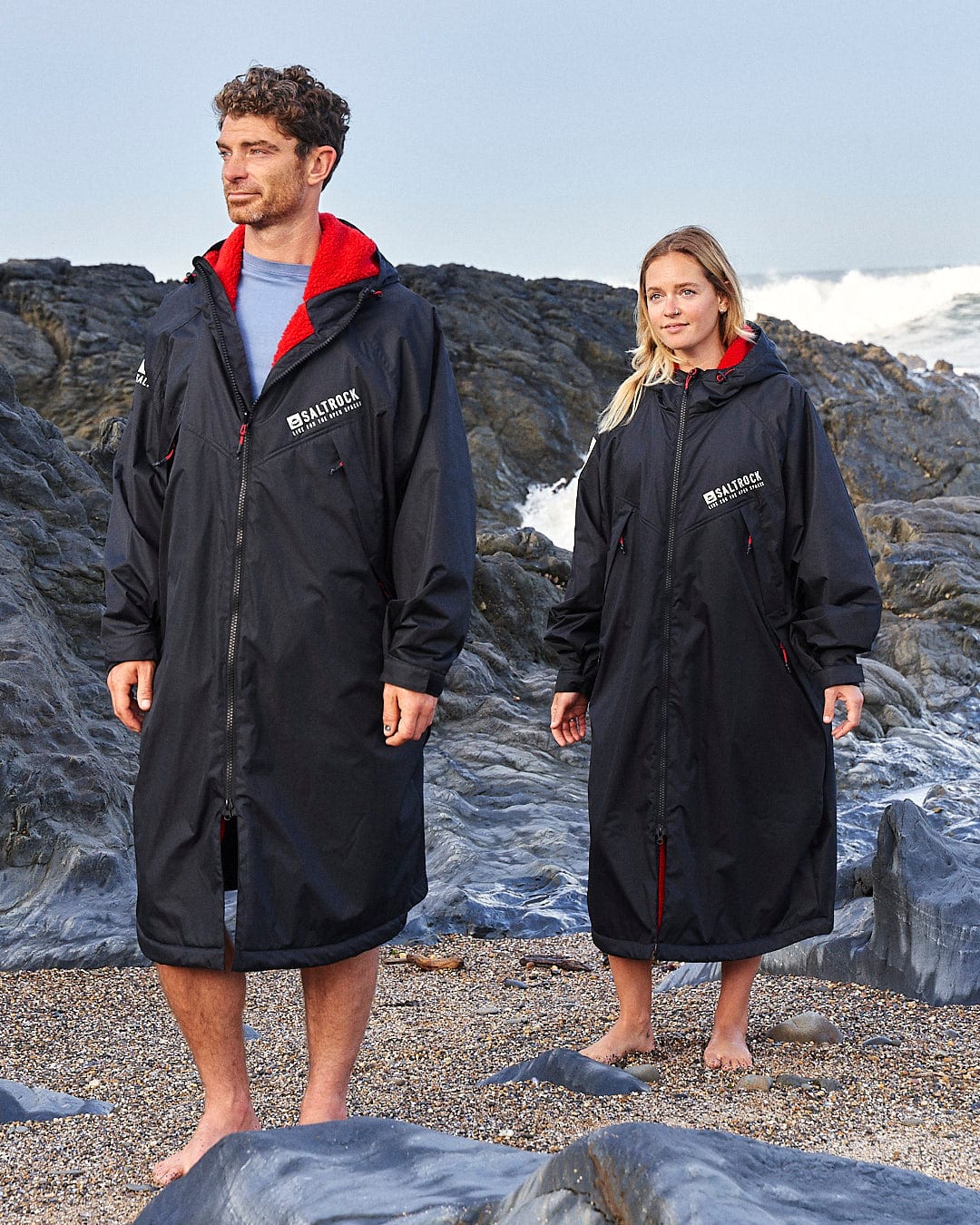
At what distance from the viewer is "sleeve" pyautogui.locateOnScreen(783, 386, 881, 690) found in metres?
3.42

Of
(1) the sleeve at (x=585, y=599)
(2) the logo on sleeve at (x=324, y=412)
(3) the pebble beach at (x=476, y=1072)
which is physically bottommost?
(3) the pebble beach at (x=476, y=1072)

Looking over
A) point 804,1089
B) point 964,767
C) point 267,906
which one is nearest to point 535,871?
point 804,1089

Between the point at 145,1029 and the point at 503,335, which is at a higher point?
the point at 503,335

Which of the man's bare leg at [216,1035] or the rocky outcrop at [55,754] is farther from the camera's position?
the rocky outcrop at [55,754]

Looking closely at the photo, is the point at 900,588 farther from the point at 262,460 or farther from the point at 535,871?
the point at 262,460

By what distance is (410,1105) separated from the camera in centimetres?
319

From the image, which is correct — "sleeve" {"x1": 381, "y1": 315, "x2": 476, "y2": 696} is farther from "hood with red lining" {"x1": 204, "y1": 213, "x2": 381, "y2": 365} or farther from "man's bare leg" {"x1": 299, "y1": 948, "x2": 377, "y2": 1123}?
"man's bare leg" {"x1": 299, "y1": 948, "x2": 377, "y2": 1123}

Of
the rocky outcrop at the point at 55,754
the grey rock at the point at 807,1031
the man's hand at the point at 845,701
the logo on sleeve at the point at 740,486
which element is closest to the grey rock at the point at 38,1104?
the rocky outcrop at the point at 55,754

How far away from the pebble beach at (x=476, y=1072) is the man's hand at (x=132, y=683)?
0.94 m

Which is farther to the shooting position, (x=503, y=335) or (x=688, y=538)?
(x=503, y=335)

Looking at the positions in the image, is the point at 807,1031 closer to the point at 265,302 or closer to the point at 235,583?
the point at 235,583

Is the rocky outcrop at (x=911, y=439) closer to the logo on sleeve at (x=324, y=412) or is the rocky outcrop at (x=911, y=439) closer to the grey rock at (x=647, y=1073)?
the grey rock at (x=647, y=1073)

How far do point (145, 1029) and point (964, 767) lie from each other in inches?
295

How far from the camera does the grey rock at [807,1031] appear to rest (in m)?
3.70
